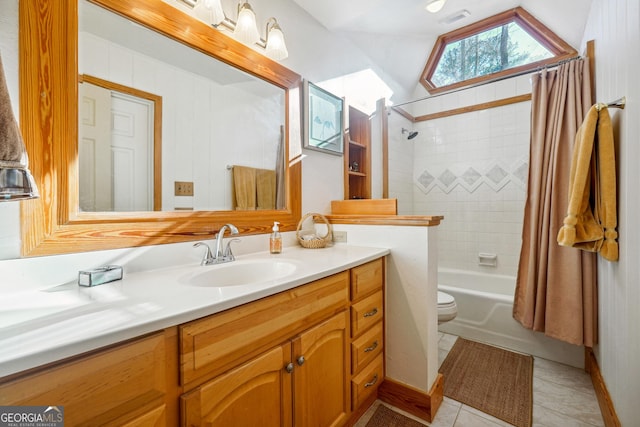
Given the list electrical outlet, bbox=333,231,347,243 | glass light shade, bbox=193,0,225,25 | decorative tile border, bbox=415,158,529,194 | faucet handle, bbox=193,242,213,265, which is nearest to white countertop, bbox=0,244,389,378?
faucet handle, bbox=193,242,213,265

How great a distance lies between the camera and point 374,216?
1.70 m

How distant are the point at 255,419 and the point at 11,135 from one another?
96 centimetres

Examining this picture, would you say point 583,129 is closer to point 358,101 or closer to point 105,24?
point 358,101

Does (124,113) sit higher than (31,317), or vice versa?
(124,113)

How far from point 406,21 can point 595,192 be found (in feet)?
6.24

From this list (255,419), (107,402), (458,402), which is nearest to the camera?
(107,402)

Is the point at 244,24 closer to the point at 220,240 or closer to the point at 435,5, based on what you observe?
Result: the point at 220,240

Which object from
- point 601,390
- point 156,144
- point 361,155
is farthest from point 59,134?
point 601,390

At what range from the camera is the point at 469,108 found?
9.77 ft

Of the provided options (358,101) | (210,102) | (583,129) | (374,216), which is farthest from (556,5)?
(210,102)

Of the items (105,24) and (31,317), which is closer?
(31,317)

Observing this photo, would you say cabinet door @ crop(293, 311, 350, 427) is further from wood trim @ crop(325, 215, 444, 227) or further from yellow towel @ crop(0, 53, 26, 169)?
yellow towel @ crop(0, 53, 26, 169)

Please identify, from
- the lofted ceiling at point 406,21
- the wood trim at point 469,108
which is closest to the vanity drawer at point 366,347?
the lofted ceiling at point 406,21

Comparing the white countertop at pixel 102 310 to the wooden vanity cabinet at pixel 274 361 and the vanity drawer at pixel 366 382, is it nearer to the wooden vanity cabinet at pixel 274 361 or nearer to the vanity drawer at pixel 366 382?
the wooden vanity cabinet at pixel 274 361
